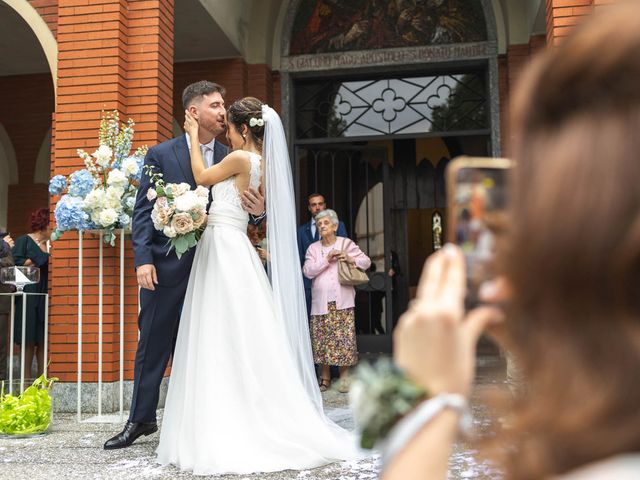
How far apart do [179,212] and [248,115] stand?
0.81 metres

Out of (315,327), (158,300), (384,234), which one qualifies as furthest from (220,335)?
(384,234)

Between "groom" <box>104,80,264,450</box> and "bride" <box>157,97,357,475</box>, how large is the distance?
0.24m

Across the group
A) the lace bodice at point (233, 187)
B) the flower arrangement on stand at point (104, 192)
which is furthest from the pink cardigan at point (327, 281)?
the lace bodice at point (233, 187)

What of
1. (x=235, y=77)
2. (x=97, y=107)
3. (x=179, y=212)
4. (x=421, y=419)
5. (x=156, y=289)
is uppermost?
(x=235, y=77)

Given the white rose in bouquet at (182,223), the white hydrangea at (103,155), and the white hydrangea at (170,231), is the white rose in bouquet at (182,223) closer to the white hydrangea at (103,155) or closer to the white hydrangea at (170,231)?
the white hydrangea at (170,231)

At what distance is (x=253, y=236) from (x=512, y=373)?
7.00ft

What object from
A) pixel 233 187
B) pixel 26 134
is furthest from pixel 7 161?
pixel 233 187

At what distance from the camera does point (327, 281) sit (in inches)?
311

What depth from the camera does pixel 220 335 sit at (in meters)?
4.61

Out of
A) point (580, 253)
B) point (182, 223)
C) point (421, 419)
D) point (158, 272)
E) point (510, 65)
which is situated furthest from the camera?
point (510, 65)

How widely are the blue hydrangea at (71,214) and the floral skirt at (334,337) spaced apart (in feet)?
9.40

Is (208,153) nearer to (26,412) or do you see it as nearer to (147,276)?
(147,276)

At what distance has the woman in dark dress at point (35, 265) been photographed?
339 inches

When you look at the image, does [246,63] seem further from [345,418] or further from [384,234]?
[345,418]
